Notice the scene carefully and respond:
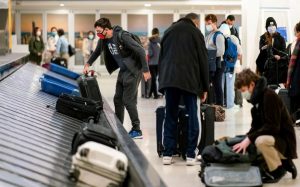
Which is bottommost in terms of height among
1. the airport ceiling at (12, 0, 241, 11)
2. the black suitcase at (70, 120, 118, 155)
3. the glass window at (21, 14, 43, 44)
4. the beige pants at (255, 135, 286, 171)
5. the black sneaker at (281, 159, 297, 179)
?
the black sneaker at (281, 159, 297, 179)

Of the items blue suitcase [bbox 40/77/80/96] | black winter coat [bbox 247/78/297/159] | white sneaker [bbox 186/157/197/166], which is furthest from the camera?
blue suitcase [bbox 40/77/80/96]

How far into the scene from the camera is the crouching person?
621 centimetres

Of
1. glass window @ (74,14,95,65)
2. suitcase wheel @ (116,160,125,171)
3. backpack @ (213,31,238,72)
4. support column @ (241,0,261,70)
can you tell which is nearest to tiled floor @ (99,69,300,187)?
backpack @ (213,31,238,72)

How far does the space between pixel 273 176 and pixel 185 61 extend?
164cm

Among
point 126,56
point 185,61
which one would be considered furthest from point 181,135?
point 126,56

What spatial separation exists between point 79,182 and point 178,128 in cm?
320

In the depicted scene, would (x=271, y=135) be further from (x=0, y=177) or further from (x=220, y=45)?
(x=220, y=45)

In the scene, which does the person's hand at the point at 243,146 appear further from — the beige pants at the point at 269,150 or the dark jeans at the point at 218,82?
the dark jeans at the point at 218,82

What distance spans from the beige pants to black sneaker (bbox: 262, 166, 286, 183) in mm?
104

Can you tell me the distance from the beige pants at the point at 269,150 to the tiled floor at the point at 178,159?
220 millimetres

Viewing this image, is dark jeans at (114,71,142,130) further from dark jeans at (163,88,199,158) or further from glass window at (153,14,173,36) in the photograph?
glass window at (153,14,173,36)

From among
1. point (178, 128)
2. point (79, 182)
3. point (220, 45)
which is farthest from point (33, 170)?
point (220, 45)

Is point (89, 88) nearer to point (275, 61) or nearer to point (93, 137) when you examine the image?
point (275, 61)

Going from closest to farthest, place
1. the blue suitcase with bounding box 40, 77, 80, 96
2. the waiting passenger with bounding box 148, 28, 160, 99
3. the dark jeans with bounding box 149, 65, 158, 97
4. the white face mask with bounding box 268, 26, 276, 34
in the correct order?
1. the blue suitcase with bounding box 40, 77, 80, 96
2. the white face mask with bounding box 268, 26, 276, 34
3. the waiting passenger with bounding box 148, 28, 160, 99
4. the dark jeans with bounding box 149, 65, 158, 97
